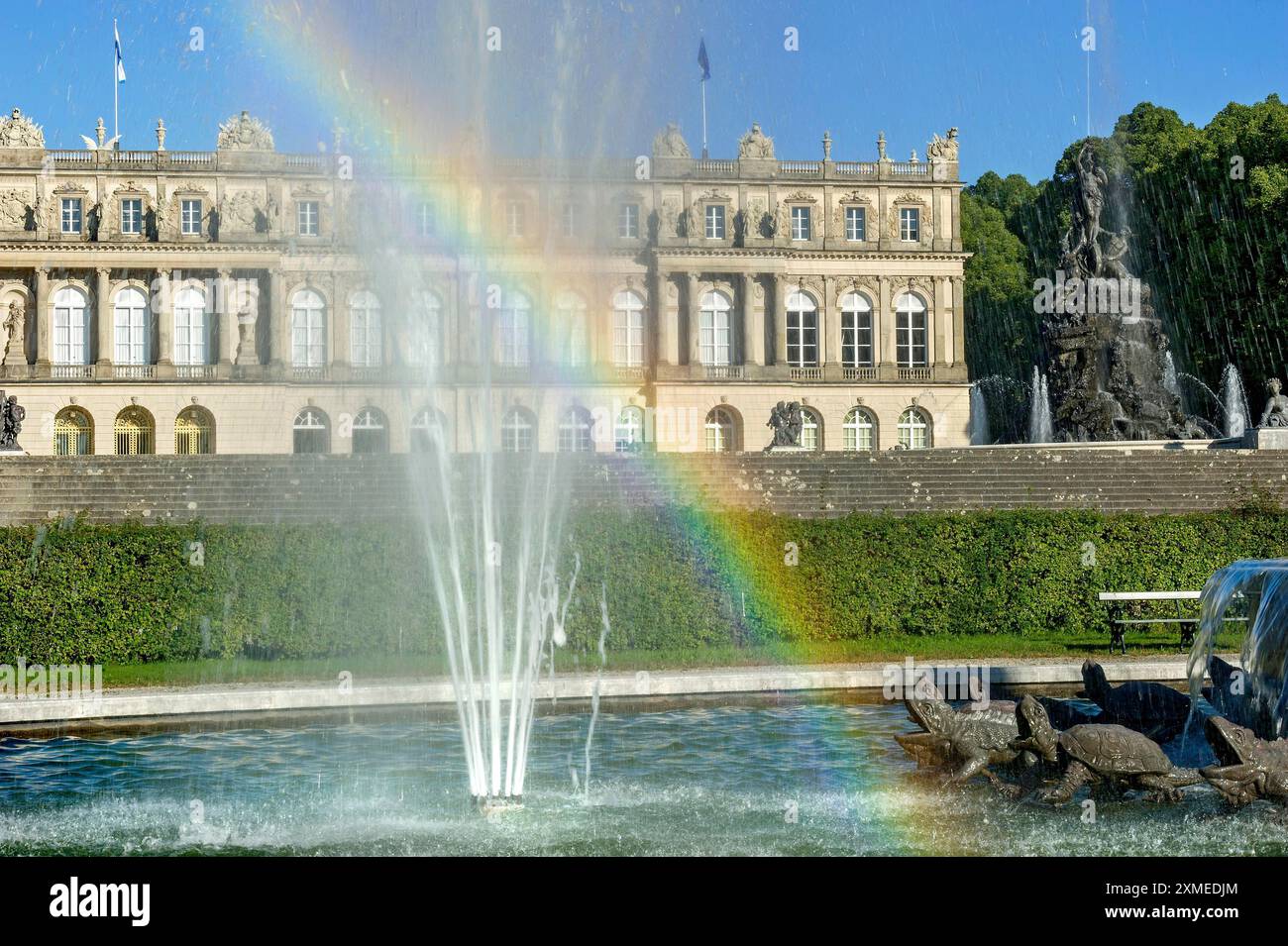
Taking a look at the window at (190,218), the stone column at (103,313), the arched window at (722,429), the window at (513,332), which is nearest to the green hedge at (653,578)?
the arched window at (722,429)

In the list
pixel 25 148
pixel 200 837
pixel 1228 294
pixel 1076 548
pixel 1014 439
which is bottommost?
pixel 200 837

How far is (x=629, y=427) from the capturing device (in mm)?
57719

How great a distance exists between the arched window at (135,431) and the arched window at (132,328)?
221 cm

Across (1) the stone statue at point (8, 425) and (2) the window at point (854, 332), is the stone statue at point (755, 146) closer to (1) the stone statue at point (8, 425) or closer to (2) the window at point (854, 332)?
(2) the window at point (854, 332)

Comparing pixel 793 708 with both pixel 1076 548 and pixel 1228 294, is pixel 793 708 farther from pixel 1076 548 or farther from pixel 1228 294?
pixel 1228 294

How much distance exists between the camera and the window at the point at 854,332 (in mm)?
59469

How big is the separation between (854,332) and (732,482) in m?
32.5

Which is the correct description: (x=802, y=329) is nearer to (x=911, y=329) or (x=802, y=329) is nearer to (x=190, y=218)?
(x=911, y=329)

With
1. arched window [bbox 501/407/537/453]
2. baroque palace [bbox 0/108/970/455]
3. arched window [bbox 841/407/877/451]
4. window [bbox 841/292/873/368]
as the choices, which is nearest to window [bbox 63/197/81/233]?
baroque palace [bbox 0/108/970/455]

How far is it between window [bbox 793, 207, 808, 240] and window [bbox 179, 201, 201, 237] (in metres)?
23.3

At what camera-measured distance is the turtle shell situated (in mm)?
10266

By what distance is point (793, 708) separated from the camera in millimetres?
14391
